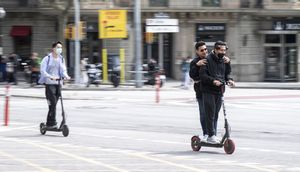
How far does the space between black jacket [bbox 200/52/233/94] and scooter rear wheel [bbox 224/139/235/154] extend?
0.79 m

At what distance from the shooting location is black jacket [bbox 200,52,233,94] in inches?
411

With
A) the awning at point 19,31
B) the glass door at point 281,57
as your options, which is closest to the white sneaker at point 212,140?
the awning at point 19,31

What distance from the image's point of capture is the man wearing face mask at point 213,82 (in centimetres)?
1042

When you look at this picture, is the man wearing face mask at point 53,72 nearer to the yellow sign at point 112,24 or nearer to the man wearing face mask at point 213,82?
the man wearing face mask at point 213,82

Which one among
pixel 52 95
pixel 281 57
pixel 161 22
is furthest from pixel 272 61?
pixel 52 95

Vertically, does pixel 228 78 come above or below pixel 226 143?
above

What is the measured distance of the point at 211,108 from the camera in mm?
10602

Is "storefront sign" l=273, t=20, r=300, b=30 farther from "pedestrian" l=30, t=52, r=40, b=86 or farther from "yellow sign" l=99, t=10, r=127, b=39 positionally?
"pedestrian" l=30, t=52, r=40, b=86

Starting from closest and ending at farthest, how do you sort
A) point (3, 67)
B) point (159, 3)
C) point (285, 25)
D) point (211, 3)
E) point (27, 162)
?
point (27, 162) → point (3, 67) → point (159, 3) → point (211, 3) → point (285, 25)

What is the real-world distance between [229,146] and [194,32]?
32.1 metres

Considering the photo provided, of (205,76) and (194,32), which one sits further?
(194,32)

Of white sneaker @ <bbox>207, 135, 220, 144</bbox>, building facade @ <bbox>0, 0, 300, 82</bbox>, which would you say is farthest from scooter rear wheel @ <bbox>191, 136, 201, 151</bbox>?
building facade @ <bbox>0, 0, 300, 82</bbox>

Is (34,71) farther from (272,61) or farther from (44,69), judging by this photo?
(44,69)

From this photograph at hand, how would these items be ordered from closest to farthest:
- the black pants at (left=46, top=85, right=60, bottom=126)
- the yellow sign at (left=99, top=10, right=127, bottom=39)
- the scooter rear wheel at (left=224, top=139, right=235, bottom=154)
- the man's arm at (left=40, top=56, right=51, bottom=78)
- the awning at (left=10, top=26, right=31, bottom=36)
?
1. the scooter rear wheel at (left=224, top=139, right=235, bottom=154)
2. the man's arm at (left=40, top=56, right=51, bottom=78)
3. the black pants at (left=46, top=85, right=60, bottom=126)
4. the yellow sign at (left=99, top=10, right=127, bottom=39)
5. the awning at (left=10, top=26, right=31, bottom=36)
